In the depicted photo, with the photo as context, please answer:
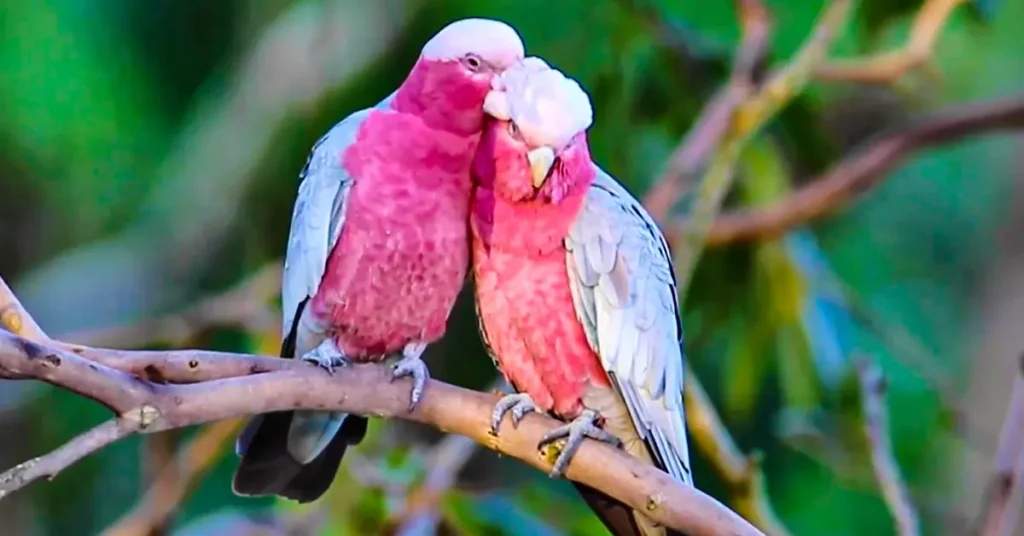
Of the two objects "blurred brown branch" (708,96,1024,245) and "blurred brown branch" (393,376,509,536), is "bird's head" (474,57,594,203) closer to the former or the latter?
"blurred brown branch" (393,376,509,536)

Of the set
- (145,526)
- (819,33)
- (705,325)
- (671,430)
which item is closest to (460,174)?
(671,430)

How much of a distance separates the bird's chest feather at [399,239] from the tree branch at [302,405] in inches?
3.1

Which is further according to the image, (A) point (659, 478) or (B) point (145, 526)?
(B) point (145, 526)

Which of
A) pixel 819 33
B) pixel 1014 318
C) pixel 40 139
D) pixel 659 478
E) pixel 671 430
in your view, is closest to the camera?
pixel 659 478

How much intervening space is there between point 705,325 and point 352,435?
89 centimetres

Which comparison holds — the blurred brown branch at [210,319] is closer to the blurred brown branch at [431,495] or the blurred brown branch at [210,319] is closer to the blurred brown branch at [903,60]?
the blurred brown branch at [431,495]

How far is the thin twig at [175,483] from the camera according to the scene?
132cm

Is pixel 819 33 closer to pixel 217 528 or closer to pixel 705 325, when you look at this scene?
pixel 705 325

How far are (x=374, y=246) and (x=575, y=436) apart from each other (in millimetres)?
196

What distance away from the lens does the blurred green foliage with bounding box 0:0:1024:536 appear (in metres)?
1.46

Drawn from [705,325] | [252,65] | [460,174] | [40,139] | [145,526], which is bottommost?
[145,526]

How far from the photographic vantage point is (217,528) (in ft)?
4.26

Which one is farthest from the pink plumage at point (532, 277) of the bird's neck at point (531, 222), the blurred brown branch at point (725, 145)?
the blurred brown branch at point (725, 145)

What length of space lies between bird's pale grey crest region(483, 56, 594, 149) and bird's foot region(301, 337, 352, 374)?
21 cm
